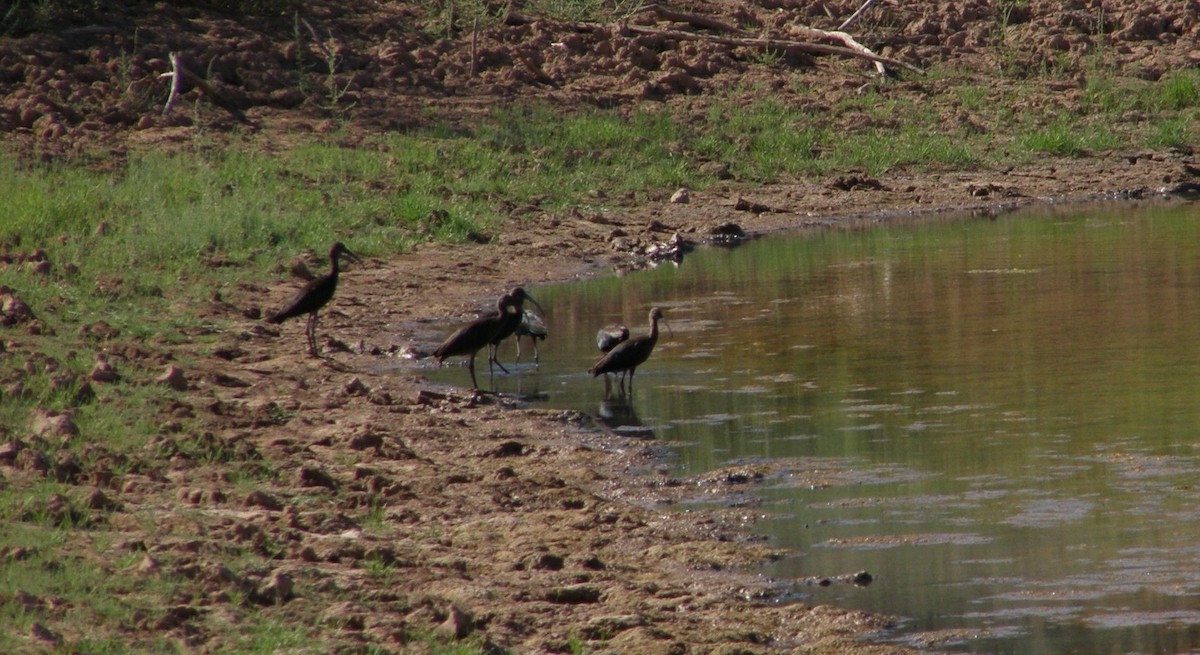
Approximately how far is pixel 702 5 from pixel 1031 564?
20.0m

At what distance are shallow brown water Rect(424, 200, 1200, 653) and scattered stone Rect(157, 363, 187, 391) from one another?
8.37 ft

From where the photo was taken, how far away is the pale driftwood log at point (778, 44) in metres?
24.6

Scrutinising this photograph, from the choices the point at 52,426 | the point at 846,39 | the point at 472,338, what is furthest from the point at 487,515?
the point at 846,39

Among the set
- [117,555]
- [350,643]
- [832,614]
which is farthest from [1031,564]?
[117,555]

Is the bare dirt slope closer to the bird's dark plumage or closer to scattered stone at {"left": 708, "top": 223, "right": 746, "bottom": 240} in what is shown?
scattered stone at {"left": 708, "top": 223, "right": 746, "bottom": 240}

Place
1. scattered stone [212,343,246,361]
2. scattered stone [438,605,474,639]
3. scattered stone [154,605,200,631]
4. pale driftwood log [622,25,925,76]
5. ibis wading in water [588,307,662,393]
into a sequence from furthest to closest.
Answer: pale driftwood log [622,25,925,76] → ibis wading in water [588,307,662,393] → scattered stone [212,343,246,361] → scattered stone [438,605,474,639] → scattered stone [154,605,200,631]

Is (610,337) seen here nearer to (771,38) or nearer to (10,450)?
(10,450)

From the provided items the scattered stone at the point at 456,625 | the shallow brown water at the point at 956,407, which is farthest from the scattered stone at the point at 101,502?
the shallow brown water at the point at 956,407

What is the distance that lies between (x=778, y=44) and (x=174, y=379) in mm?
16782

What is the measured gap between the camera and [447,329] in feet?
44.5

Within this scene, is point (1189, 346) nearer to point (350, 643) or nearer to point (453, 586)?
point (453, 586)

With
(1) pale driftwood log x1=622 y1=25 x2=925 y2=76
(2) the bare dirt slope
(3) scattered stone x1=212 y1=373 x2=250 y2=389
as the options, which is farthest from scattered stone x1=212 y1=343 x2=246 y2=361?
(1) pale driftwood log x1=622 y1=25 x2=925 y2=76

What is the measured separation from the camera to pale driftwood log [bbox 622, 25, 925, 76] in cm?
2461

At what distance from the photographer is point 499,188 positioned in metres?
18.9
